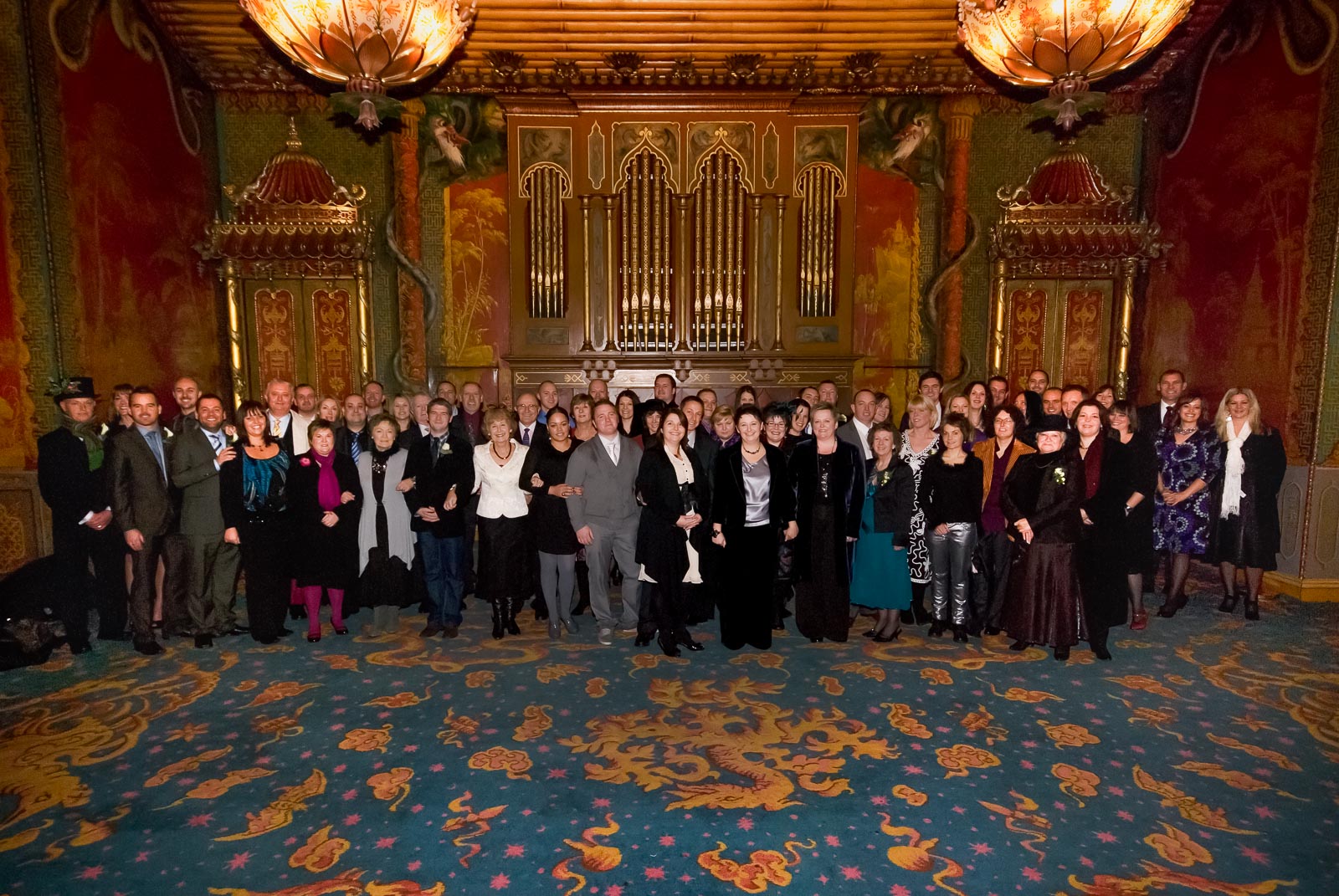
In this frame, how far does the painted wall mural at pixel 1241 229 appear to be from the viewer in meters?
6.65

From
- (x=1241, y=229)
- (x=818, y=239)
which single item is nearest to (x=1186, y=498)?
(x=1241, y=229)

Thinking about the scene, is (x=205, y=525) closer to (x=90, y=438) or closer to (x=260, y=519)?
(x=260, y=519)

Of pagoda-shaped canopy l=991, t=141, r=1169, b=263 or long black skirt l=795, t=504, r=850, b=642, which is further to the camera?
pagoda-shaped canopy l=991, t=141, r=1169, b=263

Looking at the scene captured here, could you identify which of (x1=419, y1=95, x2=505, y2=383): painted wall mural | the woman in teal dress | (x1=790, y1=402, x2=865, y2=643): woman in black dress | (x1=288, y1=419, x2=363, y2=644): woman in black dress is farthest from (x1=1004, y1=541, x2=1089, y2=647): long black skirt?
(x1=419, y1=95, x2=505, y2=383): painted wall mural

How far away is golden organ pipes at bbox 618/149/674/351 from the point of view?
9.07m

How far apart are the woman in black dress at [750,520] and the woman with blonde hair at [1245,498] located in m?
3.65

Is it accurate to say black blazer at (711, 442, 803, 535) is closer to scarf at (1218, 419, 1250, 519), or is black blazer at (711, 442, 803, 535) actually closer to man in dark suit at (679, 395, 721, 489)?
man in dark suit at (679, 395, 721, 489)

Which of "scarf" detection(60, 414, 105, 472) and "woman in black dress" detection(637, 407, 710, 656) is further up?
"scarf" detection(60, 414, 105, 472)

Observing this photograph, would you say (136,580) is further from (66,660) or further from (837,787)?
(837,787)

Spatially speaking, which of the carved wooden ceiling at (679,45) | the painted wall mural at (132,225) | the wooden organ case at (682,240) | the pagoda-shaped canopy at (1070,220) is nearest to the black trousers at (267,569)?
the painted wall mural at (132,225)

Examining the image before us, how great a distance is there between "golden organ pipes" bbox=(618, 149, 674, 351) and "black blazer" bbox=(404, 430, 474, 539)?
425 cm

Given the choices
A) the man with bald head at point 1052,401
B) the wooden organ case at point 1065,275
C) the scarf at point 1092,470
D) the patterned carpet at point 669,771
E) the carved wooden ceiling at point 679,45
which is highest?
the carved wooden ceiling at point 679,45

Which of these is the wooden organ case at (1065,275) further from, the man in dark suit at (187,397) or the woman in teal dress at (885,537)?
the man in dark suit at (187,397)

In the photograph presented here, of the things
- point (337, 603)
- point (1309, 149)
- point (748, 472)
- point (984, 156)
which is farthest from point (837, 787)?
point (984, 156)
